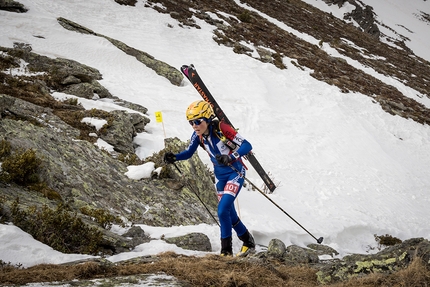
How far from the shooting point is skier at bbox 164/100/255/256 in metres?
5.29

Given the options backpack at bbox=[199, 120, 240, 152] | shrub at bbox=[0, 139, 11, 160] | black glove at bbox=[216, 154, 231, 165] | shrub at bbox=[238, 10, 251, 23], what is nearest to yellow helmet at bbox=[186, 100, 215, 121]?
backpack at bbox=[199, 120, 240, 152]

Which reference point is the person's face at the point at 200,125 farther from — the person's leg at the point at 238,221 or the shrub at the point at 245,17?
the shrub at the point at 245,17

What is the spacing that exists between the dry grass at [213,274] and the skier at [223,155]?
1.47 meters

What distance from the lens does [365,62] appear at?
1218 inches

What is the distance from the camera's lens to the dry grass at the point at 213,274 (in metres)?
2.91

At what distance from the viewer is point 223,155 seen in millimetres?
5324

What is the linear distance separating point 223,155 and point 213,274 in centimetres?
244

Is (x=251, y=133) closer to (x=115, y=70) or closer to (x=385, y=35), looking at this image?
(x=115, y=70)

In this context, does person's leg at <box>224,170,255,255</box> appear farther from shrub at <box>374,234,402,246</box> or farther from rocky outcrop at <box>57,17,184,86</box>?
rocky outcrop at <box>57,17,184,86</box>

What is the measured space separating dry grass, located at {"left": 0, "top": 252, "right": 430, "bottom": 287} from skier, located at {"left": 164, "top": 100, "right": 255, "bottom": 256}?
4.83 feet

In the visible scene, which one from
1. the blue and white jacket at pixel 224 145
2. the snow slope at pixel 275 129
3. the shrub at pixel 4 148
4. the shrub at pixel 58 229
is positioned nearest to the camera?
the shrub at pixel 58 229

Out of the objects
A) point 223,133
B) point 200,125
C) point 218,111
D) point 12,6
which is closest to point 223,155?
point 223,133

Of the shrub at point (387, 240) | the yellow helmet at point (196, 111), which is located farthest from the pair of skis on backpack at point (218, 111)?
the yellow helmet at point (196, 111)

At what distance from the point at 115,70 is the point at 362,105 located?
16.5 m
